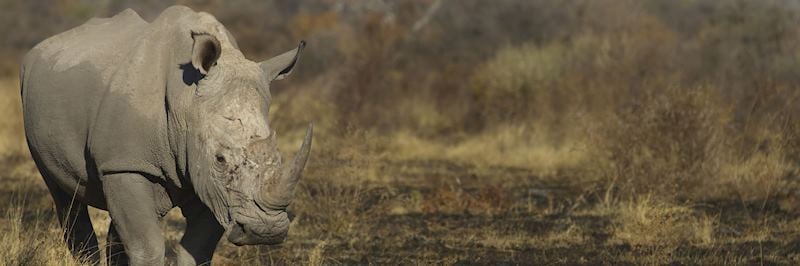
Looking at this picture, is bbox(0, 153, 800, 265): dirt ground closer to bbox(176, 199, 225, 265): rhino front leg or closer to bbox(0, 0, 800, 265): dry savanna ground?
bbox(0, 0, 800, 265): dry savanna ground

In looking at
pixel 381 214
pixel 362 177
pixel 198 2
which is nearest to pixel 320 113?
pixel 362 177

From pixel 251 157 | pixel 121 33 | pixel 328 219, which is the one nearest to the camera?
pixel 251 157

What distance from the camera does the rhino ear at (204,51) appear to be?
6082mm

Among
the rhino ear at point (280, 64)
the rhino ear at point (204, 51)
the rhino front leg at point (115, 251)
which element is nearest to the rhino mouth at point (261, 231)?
the rhino ear at point (204, 51)

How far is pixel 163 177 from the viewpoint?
21.3 feet

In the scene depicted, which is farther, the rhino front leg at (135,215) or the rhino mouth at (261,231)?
the rhino front leg at (135,215)

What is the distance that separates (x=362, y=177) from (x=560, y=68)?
23.8 feet

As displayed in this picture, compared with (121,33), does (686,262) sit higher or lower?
lower

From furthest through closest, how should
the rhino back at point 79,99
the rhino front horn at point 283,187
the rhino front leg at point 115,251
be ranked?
the rhino front leg at point 115,251, the rhino back at point 79,99, the rhino front horn at point 283,187

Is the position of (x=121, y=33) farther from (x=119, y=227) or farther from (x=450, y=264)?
(x=450, y=264)

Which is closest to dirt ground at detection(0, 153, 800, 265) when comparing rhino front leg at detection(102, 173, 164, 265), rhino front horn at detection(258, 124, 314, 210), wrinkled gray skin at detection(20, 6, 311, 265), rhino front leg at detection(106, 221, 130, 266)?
rhino front leg at detection(106, 221, 130, 266)

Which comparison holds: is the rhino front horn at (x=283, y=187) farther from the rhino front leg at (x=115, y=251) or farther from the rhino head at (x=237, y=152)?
the rhino front leg at (x=115, y=251)

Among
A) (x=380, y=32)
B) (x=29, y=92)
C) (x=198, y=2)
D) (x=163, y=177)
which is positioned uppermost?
(x=198, y=2)

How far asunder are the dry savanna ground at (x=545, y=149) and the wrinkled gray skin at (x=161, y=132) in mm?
668
